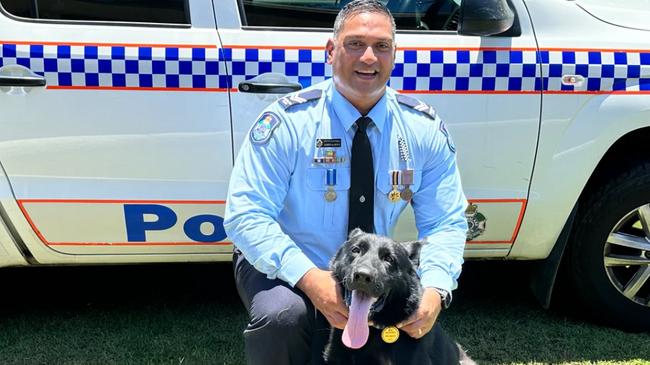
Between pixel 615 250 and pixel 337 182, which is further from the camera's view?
pixel 615 250

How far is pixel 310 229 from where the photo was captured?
6.39ft

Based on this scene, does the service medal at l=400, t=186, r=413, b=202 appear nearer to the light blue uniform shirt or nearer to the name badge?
the light blue uniform shirt

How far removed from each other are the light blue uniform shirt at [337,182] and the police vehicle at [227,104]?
37cm

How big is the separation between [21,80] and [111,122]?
0.99 ft

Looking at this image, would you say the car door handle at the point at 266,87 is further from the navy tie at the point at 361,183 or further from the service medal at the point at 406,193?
the service medal at the point at 406,193

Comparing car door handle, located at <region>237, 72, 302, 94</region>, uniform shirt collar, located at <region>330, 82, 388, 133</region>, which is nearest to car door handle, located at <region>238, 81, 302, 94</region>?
car door handle, located at <region>237, 72, 302, 94</region>

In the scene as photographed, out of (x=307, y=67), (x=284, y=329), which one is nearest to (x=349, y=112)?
(x=307, y=67)

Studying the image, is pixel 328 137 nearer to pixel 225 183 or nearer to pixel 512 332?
pixel 225 183

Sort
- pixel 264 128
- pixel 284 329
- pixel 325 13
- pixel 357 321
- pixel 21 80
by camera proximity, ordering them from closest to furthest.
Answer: pixel 357 321, pixel 284 329, pixel 264 128, pixel 21 80, pixel 325 13

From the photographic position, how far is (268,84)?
2289 millimetres

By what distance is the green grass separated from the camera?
2518 millimetres

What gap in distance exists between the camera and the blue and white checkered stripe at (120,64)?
2.20 metres

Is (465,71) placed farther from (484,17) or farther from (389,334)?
(389,334)

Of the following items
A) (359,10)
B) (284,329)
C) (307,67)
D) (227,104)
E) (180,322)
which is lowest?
(180,322)
